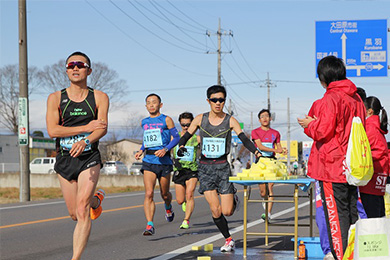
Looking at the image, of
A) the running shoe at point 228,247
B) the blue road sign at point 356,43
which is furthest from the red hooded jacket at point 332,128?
the blue road sign at point 356,43

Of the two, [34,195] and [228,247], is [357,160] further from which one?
[34,195]

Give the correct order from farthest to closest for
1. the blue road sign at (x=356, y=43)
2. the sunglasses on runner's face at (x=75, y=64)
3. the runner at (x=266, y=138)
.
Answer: the blue road sign at (x=356, y=43), the runner at (x=266, y=138), the sunglasses on runner's face at (x=75, y=64)

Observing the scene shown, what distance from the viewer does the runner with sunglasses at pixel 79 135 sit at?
22.6ft

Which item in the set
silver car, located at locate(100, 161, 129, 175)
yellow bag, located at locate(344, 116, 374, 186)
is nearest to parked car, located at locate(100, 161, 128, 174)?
silver car, located at locate(100, 161, 129, 175)

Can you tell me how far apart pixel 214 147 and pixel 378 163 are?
263cm

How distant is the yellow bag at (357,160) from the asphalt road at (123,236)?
8.54ft

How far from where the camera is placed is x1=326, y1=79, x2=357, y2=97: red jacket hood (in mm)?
6492

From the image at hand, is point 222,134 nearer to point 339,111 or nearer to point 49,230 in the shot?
point 339,111

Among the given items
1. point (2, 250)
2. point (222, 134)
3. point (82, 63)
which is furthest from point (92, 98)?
point (2, 250)

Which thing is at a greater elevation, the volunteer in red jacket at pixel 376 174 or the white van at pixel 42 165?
the volunteer in red jacket at pixel 376 174

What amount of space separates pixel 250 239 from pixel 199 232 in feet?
4.35

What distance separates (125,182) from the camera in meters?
41.1

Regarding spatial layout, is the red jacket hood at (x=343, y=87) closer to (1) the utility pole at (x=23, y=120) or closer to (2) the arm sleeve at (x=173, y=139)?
(2) the arm sleeve at (x=173, y=139)

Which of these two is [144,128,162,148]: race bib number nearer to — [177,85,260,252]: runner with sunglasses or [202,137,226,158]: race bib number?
[177,85,260,252]: runner with sunglasses
